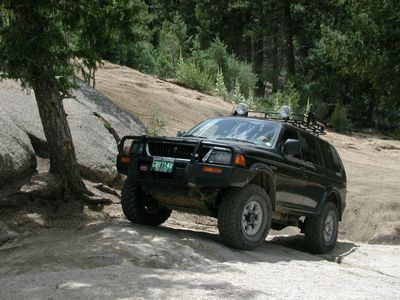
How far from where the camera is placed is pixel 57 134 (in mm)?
9445

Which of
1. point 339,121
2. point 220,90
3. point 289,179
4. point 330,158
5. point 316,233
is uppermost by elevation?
point 220,90

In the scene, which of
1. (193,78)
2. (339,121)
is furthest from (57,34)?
(339,121)

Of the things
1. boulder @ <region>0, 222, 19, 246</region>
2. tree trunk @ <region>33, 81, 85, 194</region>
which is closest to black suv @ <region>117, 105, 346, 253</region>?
tree trunk @ <region>33, 81, 85, 194</region>

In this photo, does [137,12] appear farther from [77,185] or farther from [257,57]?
[257,57]

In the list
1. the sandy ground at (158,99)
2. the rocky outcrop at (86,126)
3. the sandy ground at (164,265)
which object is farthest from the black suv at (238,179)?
the sandy ground at (158,99)

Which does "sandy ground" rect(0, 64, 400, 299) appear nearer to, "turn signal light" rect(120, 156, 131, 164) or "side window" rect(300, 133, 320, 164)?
"turn signal light" rect(120, 156, 131, 164)

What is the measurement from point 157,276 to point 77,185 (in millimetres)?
3905

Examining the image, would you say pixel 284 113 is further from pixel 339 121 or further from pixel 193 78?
pixel 339 121

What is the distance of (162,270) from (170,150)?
224cm

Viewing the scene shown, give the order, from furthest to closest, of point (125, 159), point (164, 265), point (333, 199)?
point (333, 199), point (125, 159), point (164, 265)

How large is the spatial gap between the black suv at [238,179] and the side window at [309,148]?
2 centimetres

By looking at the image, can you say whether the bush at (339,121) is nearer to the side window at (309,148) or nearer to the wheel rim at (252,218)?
the side window at (309,148)

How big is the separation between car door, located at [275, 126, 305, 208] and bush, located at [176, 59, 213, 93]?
1732cm

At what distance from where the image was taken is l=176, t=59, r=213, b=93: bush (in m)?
26.7
